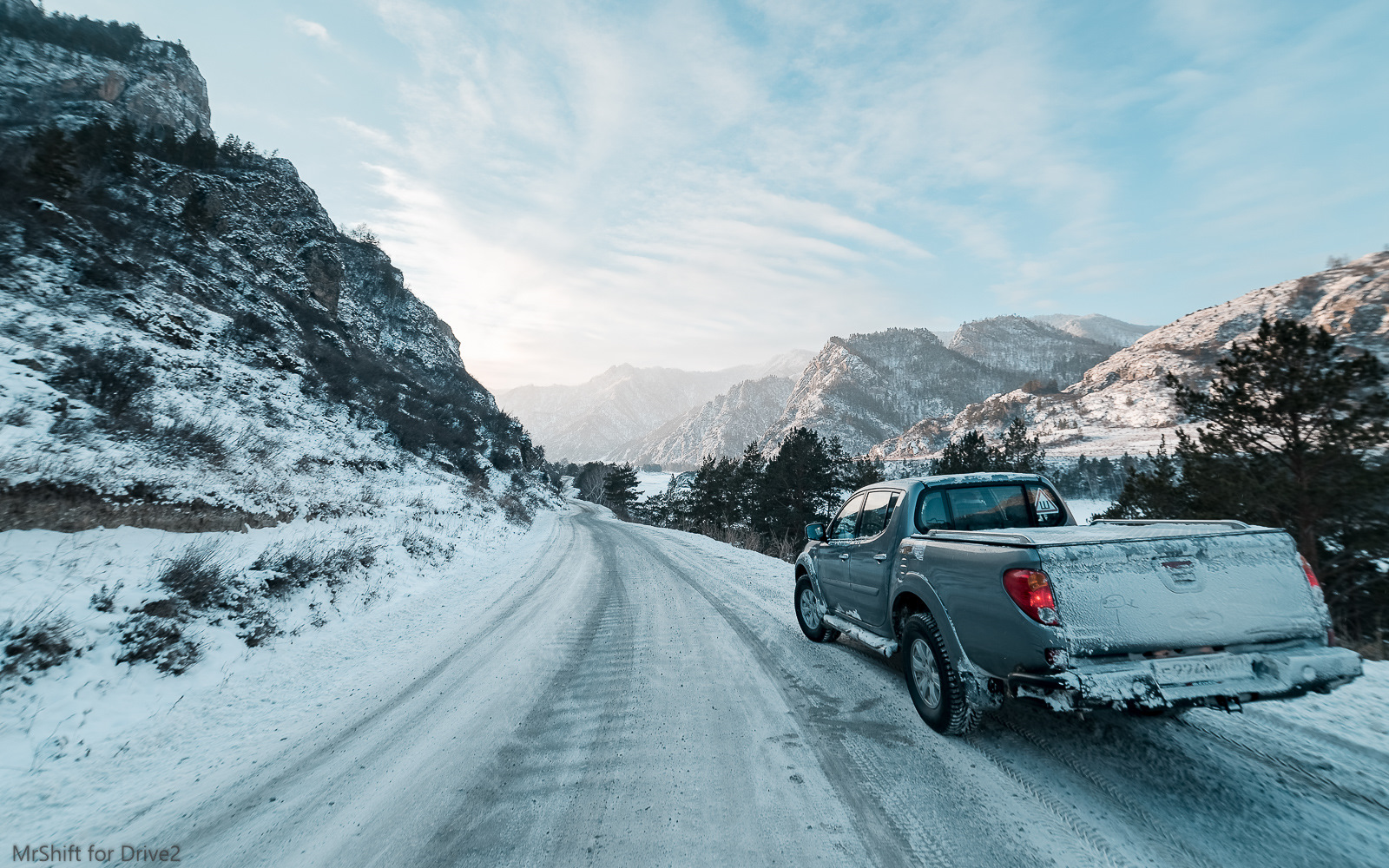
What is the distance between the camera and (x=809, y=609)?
650cm

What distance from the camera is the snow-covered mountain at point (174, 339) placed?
27.4 ft

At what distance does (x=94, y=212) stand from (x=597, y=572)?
82.2ft

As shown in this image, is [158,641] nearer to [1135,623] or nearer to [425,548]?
[425,548]

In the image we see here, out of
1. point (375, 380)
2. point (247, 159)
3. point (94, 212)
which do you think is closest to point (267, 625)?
point (94, 212)

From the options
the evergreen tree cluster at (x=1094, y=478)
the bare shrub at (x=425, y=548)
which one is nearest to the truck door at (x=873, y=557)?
the bare shrub at (x=425, y=548)

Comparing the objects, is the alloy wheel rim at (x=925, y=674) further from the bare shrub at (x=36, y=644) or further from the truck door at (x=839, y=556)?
the bare shrub at (x=36, y=644)

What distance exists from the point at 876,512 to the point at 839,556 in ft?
2.59

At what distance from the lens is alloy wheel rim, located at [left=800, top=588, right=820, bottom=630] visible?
6.29 m

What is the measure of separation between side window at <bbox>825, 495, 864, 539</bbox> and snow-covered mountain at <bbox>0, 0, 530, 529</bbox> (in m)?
8.67

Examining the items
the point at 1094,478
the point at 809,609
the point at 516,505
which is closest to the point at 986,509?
the point at 809,609

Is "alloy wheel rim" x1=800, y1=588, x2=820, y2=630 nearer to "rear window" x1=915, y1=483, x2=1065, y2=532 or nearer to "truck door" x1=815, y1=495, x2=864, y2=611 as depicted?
"truck door" x1=815, y1=495, x2=864, y2=611

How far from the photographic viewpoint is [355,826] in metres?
2.79

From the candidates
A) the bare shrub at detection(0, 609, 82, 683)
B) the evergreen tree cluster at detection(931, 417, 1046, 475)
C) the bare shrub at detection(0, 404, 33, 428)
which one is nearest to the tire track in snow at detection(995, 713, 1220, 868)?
the bare shrub at detection(0, 609, 82, 683)

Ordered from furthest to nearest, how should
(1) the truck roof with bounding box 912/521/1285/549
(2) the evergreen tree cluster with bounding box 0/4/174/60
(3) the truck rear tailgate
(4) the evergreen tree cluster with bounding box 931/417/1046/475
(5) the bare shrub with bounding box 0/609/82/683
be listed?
(2) the evergreen tree cluster with bounding box 0/4/174/60 < (4) the evergreen tree cluster with bounding box 931/417/1046/475 < (5) the bare shrub with bounding box 0/609/82/683 < (1) the truck roof with bounding box 912/521/1285/549 < (3) the truck rear tailgate
